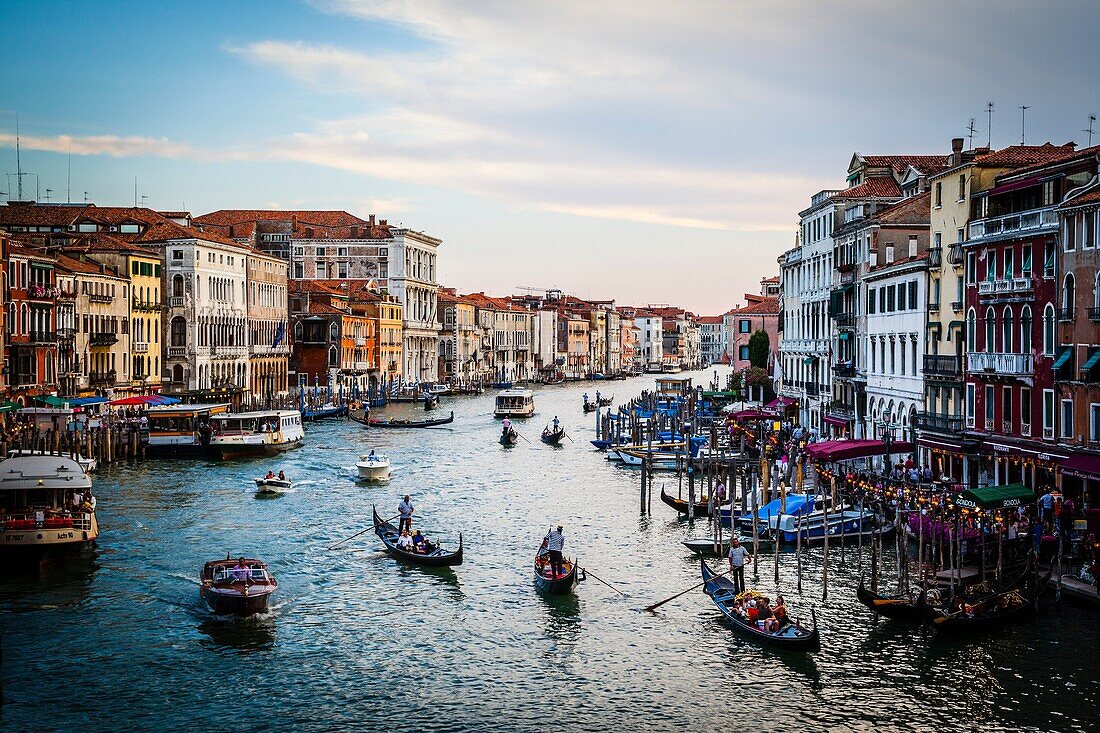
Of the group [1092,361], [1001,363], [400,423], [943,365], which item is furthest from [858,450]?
[400,423]

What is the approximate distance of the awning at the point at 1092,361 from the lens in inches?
874

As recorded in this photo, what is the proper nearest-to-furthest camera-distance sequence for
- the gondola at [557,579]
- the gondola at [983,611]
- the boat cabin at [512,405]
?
the gondola at [983,611], the gondola at [557,579], the boat cabin at [512,405]

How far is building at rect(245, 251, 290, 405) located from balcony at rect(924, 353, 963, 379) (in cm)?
3987

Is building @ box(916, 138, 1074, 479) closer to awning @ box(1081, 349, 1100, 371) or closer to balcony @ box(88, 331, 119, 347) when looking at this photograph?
awning @ box(1081, 349, 1100, 371)

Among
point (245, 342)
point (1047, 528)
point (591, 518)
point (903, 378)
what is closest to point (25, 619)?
point (591, 518)

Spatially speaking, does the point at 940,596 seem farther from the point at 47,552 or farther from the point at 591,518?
the point at 47,552

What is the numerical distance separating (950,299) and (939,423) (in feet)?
9.89

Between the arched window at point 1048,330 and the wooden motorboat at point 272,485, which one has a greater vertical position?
the arched window at point 1048,330

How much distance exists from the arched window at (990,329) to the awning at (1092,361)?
3786 millimetres

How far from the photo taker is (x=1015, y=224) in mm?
25562

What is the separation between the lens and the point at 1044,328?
24422 millimetres

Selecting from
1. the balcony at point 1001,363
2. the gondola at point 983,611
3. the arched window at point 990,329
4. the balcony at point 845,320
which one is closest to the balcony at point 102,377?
the balcony at point 845,320

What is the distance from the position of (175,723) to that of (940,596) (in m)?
10.8

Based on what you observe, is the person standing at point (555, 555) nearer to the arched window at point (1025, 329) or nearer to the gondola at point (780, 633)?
the gondola at point (780, 633)
